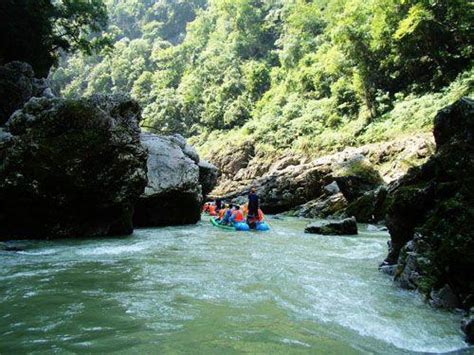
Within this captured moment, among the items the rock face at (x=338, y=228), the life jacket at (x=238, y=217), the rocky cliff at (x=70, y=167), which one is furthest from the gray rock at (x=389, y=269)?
the life jacket at (x=238, y=217)

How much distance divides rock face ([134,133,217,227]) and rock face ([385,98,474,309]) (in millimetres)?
10139

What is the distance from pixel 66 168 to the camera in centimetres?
1216

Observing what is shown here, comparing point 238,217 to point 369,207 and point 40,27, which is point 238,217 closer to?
point 369,207

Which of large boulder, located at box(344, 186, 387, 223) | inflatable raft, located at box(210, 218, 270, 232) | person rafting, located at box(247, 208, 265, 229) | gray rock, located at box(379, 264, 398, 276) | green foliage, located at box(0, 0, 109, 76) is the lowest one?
gray rock, located at box(379, 264, 398, 276)

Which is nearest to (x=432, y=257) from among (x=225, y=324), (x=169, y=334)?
(x=225, y=324)

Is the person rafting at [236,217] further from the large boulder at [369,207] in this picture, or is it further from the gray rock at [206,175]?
the gray rock at [206,175]

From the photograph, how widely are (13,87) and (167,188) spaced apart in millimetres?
7353

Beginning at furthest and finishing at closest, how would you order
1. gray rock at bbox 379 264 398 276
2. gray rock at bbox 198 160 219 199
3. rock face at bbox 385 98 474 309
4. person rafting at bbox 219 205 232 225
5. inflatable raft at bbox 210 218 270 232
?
gray rock at bbox 198 160 219 199 → person rafting at bbox 219 205 232 225 → inflatable raft at bbox 210 218 270 232 → gray rock at bbox 379 264 398 276 → rock face at bbox 385 98 474 309

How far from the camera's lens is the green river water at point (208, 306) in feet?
14.7

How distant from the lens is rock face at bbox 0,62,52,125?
695 inches

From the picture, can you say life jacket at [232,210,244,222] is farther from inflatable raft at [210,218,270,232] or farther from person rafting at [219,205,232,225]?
inflatable raft at [210,218,270,232]

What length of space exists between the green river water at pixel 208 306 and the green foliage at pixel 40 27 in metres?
13.9

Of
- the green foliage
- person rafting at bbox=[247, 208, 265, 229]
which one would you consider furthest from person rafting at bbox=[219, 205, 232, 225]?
the green foliage

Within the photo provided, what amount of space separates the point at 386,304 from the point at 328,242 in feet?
23.0
